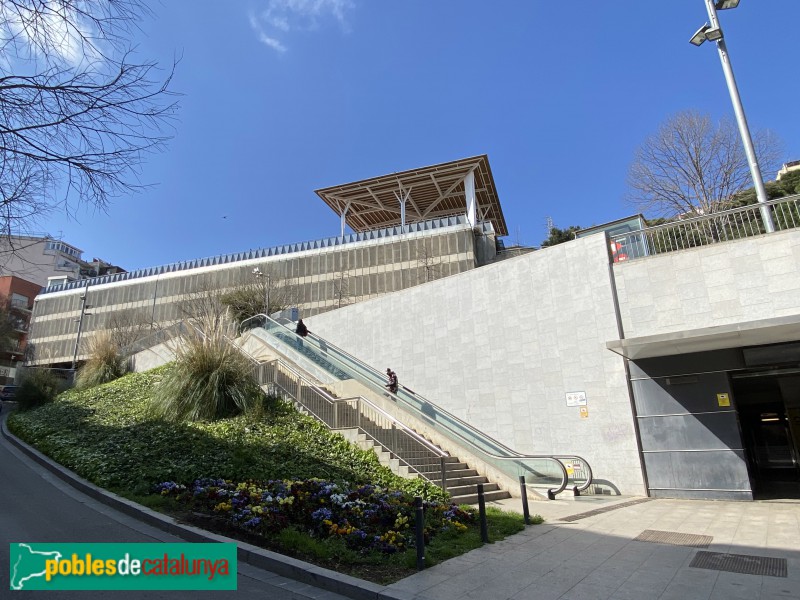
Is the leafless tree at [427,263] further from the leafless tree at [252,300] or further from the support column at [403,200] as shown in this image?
the leafless tree at [252,300]

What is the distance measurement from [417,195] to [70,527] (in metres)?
45.3

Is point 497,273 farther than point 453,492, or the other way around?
point 497,273

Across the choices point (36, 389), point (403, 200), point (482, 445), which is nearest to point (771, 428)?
point (482, 445)

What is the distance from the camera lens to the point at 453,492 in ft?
31.5

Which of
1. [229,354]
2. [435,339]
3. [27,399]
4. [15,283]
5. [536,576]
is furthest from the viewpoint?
[15,283]

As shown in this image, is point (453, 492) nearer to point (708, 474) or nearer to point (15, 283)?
point (708, 474)

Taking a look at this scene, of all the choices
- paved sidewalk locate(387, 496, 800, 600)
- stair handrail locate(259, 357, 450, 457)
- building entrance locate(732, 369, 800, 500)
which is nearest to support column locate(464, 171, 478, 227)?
building entrance locate(732, 369, 800, 500)

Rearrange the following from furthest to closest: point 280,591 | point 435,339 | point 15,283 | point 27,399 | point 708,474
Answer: point 15,283
point 27,399
point 435,339
point 708,474
point 280,591

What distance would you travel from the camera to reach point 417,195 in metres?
48.5

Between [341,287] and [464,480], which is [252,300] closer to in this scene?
[341,287]

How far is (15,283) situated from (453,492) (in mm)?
71168

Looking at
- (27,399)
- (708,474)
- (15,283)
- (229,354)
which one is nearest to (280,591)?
(229,354)
